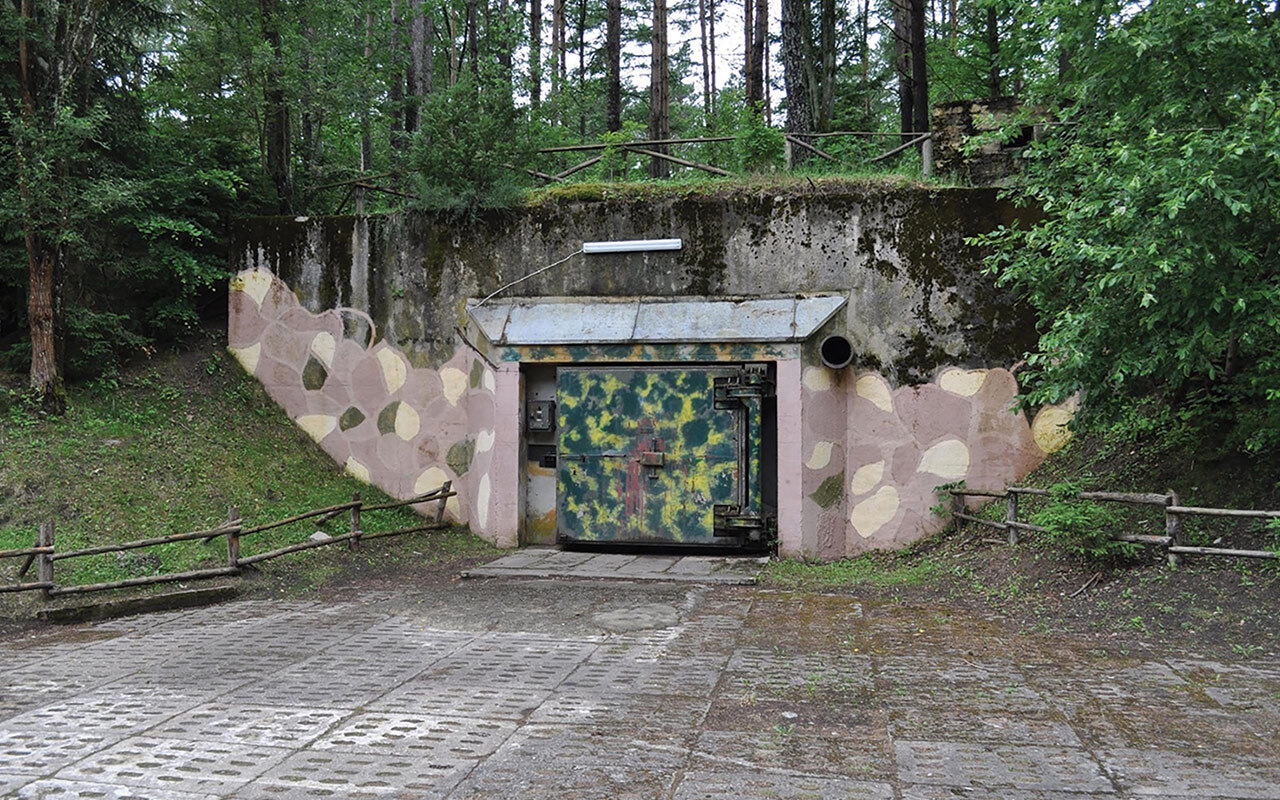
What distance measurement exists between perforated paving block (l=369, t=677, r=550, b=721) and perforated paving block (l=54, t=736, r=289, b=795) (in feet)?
2.88

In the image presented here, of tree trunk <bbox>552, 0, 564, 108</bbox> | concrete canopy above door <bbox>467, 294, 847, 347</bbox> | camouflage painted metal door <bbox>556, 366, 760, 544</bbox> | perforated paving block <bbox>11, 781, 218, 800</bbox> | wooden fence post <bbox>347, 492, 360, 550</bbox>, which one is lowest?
perforated paving block <bbox>11, 781, 218, 800</bbox>

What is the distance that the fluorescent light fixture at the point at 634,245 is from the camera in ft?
36.3

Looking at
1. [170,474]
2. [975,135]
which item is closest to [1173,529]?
[975,135]

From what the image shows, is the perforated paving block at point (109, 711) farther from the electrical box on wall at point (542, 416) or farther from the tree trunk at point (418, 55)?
the tree trunk at point (418, 55)

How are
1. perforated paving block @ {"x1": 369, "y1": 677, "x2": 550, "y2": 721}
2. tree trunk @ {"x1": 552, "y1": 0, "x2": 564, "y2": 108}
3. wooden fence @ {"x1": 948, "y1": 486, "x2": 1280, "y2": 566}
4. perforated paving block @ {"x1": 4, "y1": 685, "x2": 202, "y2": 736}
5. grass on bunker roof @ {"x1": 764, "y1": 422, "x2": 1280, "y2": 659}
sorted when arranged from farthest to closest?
tree trunk @ {"x1": 552, "y1": 0, "x2": 564, "y2": 108} → wooden fence @ {"x1": 948, "y1": 486, "x2": 1280, "y2": 566} → grass on bunker roof @ {"x1": 764, "y1": 422, "x2": 1280, "y2": 659} → perforated paving block @ {"x1": 369, "y1": 677, "x2": 550, "y2": 721} → perforated paving block @ {"x1": 4, "y1": 685, "x2": 202, "y2": 736}

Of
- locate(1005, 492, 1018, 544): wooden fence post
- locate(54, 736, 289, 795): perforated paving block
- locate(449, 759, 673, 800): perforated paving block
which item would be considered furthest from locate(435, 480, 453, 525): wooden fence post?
locate(449, 759, 673, 800): perforated paving block

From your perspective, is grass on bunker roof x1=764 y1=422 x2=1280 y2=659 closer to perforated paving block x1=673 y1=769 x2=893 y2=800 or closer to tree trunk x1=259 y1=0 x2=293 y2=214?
perforated paving block x1=673 y1=769 x2=893 y2=800

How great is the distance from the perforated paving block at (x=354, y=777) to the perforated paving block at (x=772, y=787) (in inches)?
41.1

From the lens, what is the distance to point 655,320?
10.8 meters

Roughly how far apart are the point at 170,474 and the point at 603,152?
660cm

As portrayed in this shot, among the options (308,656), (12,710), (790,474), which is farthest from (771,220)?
(12,710)

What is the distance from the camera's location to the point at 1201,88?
7477mm

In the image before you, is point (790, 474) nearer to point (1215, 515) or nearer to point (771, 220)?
point (771, 220)

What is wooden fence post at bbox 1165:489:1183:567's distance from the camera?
782cm
